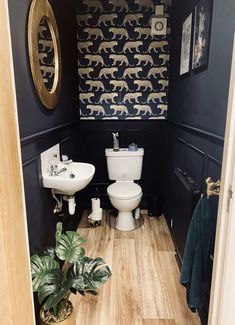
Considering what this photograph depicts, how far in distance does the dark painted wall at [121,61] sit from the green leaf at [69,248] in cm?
185

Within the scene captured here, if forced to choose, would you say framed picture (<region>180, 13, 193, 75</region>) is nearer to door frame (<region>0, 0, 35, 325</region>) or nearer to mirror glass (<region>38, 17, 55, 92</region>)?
mirror glass (<region>38, 17, 55, 92</region>)

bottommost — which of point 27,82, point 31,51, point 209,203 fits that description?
point 209,203

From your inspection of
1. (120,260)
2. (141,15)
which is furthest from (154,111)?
(120,260)

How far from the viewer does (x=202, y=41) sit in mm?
1581

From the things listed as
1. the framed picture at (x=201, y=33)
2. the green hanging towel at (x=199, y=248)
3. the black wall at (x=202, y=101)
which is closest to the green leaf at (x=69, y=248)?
the green hanging towel at (x=199, y=248)

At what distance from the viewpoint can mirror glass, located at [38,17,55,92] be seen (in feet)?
5.16

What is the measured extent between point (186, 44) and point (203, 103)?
72 cm

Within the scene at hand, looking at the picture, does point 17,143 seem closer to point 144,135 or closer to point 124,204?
point 124,204

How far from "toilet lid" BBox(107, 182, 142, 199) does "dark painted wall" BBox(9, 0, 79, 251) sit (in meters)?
0.66

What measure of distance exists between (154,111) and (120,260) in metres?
1.74

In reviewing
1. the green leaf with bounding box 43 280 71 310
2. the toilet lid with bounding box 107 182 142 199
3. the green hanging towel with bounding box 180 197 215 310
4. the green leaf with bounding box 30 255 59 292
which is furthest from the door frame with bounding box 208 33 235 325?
the toilet lid with bounding box 107 182 142 199

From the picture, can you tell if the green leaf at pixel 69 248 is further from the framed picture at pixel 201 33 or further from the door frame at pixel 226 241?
the framed picture at pixel 201 33

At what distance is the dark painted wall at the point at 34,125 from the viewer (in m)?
1.23

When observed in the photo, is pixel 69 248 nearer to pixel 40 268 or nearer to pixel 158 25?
pixel 40 268
